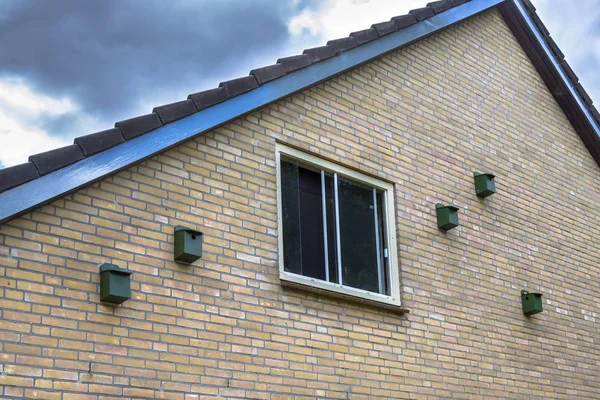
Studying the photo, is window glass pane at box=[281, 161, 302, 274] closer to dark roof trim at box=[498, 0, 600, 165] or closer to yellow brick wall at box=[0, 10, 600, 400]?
yellow brick wall at box=[0, 10, 600, 400]

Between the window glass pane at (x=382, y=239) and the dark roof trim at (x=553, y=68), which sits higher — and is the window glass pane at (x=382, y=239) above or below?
below

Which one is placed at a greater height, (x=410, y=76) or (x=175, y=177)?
(x=410, y=76)

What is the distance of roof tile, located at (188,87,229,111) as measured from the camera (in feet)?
22.5

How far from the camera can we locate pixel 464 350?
8.77 metres

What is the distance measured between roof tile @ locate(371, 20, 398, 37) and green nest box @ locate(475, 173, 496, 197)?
2.09 metres

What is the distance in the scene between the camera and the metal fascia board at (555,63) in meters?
11.6

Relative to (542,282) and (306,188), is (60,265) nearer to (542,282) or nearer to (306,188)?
(306,188)

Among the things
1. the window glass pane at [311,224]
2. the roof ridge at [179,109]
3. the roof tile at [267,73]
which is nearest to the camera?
the roof ridge at [179,109]

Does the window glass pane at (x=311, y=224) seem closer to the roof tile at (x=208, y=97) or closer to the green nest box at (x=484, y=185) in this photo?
the roof tile at (x=208, y=97)

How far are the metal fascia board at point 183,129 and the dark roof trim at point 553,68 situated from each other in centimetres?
239

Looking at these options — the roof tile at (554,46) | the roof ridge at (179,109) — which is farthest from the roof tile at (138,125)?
the roof tile at (554,46)

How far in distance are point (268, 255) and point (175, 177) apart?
1120 mm

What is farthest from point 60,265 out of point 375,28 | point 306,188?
point 375,28

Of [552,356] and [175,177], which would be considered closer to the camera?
[175,177]
